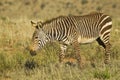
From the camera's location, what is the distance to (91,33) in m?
12.6

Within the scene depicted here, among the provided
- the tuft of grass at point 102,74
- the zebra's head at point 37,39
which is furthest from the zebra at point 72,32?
the tuft of grass at point 102,74

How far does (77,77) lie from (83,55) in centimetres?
437

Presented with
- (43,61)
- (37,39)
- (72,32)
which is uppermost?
(72,32)

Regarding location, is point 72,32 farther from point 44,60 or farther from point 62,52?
point 44,60

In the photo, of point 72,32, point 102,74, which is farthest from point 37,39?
point 102,74

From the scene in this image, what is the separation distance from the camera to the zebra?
11344mm

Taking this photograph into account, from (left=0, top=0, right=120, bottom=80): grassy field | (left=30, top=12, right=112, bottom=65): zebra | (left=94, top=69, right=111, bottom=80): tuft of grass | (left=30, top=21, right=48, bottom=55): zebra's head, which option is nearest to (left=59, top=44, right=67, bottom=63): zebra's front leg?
(left=30, top=12, right=112, bottom=65): zebra

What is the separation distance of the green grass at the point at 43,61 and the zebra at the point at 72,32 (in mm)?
665

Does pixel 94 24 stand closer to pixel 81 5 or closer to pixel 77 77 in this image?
pixel 77 77

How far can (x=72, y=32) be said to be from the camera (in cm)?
1183

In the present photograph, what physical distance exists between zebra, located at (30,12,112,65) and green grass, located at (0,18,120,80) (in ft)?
2.18

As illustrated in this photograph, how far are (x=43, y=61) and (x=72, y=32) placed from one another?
5.82ft

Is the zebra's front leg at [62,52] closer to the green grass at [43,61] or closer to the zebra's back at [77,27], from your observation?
the green grass at [43,61]

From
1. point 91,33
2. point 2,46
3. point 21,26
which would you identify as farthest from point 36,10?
point 91,33
